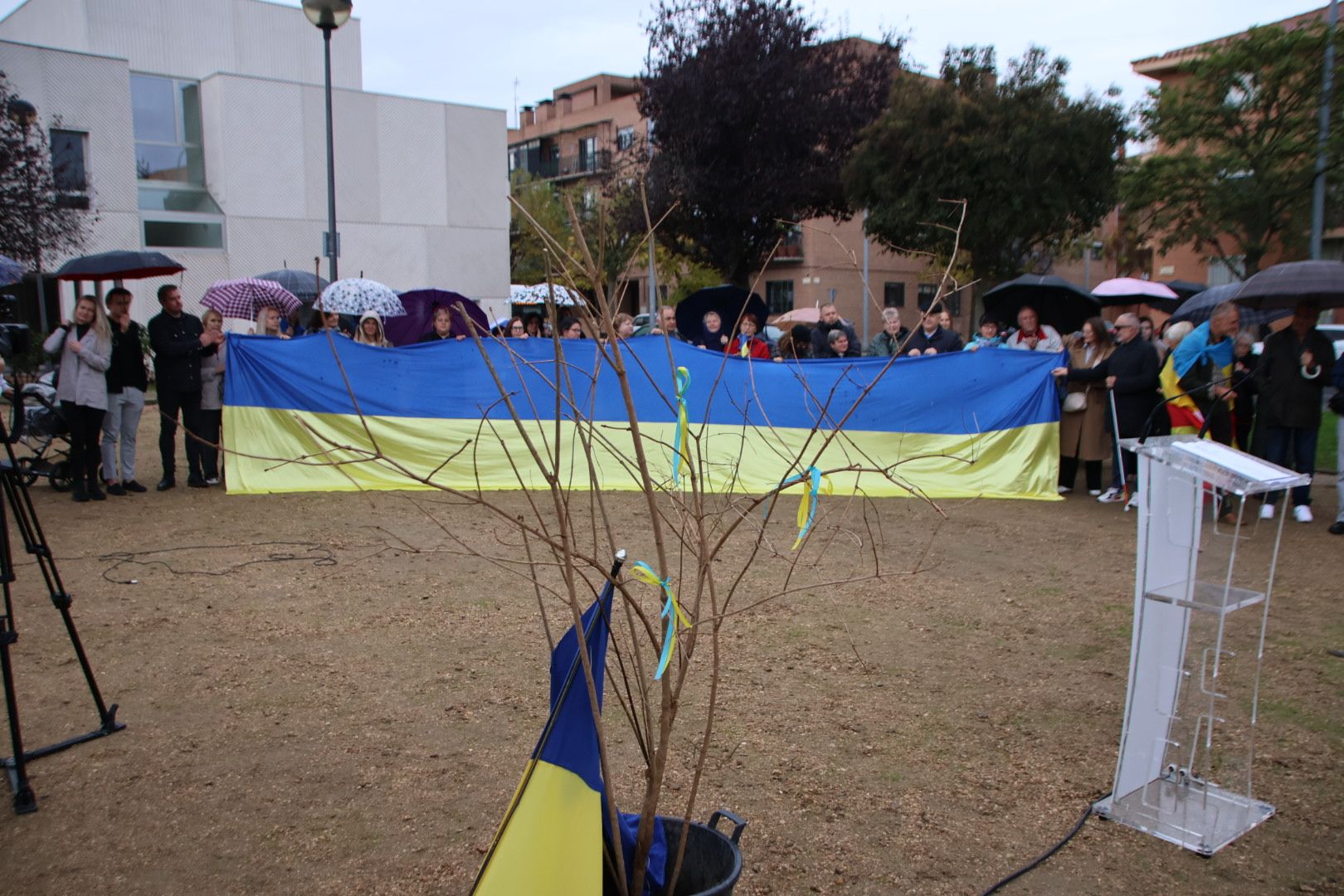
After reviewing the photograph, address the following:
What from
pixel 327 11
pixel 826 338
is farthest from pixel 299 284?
pixel 826 338

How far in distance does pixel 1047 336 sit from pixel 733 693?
7.24m

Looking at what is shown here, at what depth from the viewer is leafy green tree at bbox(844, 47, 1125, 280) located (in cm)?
1898

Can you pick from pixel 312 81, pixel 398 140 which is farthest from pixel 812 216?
pixel 312 81

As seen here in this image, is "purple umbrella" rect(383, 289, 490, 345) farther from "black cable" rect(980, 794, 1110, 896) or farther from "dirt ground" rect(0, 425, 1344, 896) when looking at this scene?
"black cable" rect(980, 794, 1110, 896)

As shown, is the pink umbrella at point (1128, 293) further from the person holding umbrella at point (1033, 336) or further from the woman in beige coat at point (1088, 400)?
the woman in beige coat at point (1088, 400)

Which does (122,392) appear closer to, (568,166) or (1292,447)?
(1292,447)

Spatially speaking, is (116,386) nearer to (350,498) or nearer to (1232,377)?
(350,498)

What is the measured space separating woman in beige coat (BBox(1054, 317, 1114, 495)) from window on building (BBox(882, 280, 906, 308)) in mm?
37157

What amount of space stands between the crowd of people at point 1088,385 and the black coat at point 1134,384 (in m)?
0.01

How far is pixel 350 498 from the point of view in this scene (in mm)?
9656

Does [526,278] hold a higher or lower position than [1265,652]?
higher

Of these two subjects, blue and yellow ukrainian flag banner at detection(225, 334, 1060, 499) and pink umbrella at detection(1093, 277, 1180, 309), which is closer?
blue and yellow ukrainian flag banner at detection(225, 334, 1060, 499)

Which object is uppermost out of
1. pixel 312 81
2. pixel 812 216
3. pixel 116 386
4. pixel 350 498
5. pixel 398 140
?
pixel 312 81

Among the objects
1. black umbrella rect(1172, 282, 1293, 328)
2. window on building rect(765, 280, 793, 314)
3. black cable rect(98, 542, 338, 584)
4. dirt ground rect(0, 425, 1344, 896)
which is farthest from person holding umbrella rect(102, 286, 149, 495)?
window on building rect(765, 280, 793, 314)
